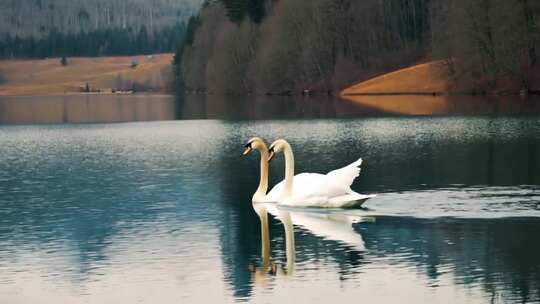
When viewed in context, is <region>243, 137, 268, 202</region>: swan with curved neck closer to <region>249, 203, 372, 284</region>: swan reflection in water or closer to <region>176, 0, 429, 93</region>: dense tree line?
<region>249, 203, 372, 284</region>: swan reflection in water

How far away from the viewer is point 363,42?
14212cm

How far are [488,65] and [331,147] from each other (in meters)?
53.6

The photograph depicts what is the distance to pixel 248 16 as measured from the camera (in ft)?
584

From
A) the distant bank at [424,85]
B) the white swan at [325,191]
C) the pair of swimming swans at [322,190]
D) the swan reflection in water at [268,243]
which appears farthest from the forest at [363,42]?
the swan reflection in water at [268,243]

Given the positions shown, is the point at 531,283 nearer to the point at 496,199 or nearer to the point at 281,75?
the point at 496,199

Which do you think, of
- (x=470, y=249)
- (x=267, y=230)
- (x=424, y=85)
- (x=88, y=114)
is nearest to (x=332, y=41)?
(x=424, y=85)

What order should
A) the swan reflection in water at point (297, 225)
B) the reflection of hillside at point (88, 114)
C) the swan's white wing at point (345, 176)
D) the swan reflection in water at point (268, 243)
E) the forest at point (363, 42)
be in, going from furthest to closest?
the forest at point (363, 42), the reflection of hillside at point (88, 114), the swan's white wing at point (345, 176), the swan reflection in water at point (297, 225), the swan reflection in water at point (268, 243)

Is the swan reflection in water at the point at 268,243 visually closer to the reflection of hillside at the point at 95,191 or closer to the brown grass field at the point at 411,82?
the reflection of hillside at the point at 95,191

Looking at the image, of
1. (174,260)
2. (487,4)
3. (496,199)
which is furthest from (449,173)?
(487,4)

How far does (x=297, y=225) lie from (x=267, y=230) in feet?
2.67

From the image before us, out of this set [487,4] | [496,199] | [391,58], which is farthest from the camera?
[391,58]

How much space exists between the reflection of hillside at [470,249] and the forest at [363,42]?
73385 mm

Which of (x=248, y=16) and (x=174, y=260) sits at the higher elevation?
(x=248, y=16)

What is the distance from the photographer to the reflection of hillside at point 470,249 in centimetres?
1941
